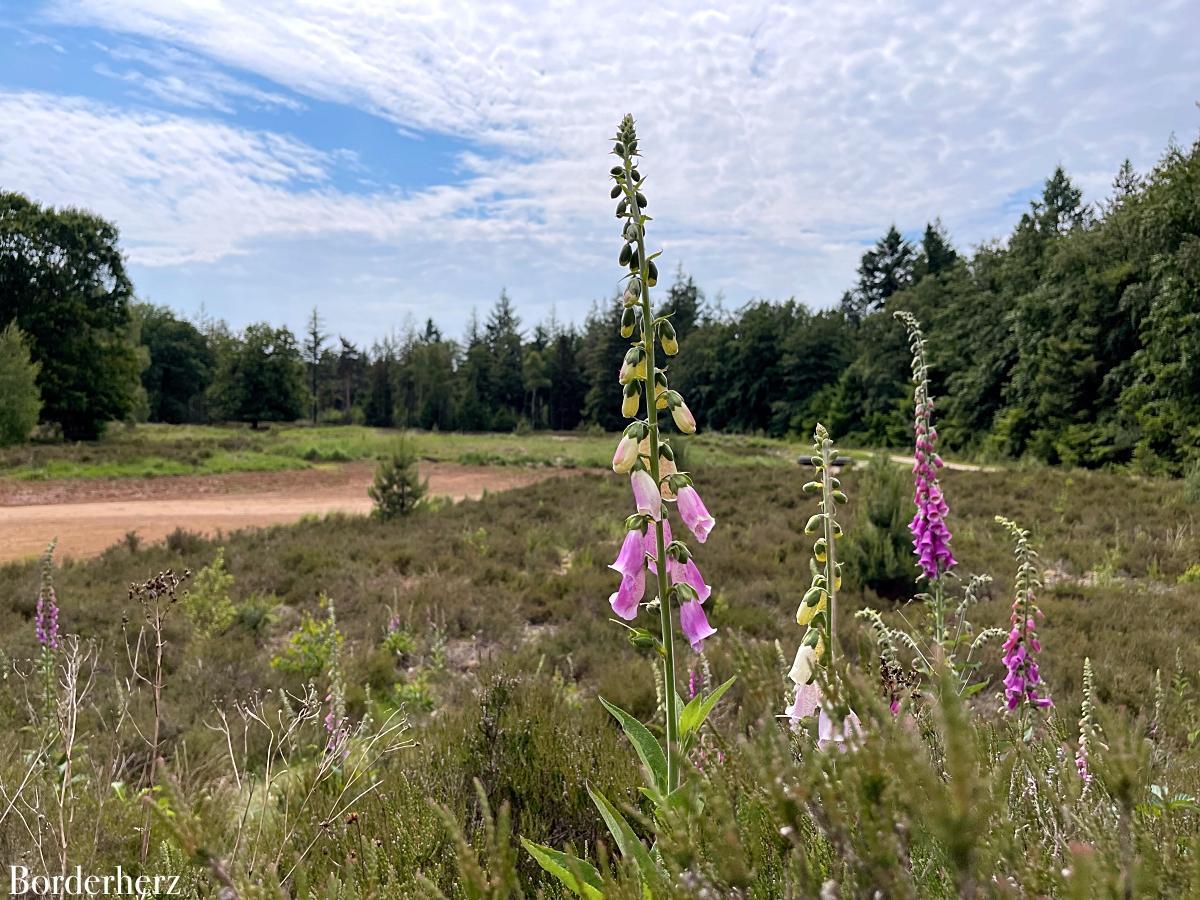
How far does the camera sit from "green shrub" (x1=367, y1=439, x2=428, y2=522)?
1290 cm

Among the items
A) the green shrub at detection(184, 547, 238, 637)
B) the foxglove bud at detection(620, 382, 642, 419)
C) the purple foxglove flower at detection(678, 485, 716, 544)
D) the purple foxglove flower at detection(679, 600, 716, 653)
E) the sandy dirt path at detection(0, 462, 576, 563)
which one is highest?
the foxglove bud at detection(620, 382, 642, 419)

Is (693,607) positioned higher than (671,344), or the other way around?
(671,344)

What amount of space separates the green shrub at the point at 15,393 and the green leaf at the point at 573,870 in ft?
97.4

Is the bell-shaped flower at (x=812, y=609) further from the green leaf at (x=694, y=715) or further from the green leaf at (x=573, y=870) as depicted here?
the green leaf at (x=573, y=870)

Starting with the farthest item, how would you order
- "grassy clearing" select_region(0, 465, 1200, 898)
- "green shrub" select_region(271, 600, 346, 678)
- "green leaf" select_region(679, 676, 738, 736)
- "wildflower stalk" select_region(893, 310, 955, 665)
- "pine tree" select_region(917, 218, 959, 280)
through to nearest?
"pine tree" select_region(917, 218, 959, 280) → "green shrub" select_region(271, 600, 346, 678) → "wildflower stalk" select_region(893, 310, 955, 665) → "green leaf" select_region(679, 676, 738, 736) → "grassy clearing" select_region(0, 465, 1200, 898)

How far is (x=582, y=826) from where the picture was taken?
8.75 feet

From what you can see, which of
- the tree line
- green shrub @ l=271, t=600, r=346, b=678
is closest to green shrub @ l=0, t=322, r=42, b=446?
the tree line

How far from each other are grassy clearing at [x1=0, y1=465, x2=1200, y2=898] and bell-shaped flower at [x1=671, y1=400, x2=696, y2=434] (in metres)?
0.52

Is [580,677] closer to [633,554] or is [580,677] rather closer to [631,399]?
[633,554]

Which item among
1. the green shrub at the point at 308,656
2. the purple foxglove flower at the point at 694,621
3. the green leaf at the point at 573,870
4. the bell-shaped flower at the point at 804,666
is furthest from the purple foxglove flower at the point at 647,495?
the green shrub at the point at 308,656

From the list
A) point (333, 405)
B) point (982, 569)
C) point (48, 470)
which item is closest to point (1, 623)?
point (982, 569)

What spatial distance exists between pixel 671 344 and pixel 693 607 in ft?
2.22

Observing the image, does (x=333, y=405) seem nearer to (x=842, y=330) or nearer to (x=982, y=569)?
(x=842, y=330)

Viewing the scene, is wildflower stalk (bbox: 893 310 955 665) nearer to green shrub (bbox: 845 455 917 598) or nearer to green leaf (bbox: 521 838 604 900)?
green leaf (bbox: 521 838 604 900)
